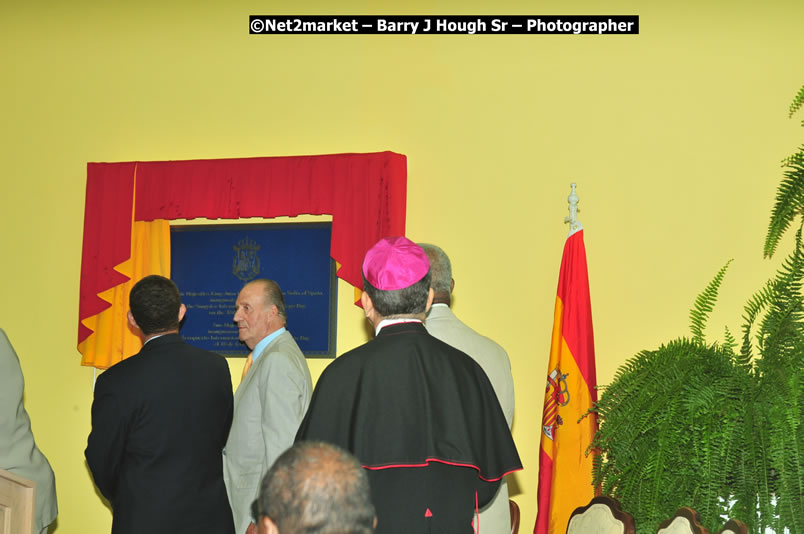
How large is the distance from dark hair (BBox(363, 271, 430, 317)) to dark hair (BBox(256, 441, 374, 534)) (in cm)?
104

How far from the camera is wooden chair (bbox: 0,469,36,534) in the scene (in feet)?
8.58

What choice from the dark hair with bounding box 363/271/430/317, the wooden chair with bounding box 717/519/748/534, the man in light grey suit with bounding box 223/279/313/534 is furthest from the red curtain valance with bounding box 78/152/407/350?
the wooden chair with bounding box 717/519/748/534

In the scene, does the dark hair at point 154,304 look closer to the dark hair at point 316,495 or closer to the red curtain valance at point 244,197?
the red curtain valance at point 244,197

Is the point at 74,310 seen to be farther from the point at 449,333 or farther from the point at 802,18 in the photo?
the point at 802,18

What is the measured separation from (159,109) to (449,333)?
2.91 meters

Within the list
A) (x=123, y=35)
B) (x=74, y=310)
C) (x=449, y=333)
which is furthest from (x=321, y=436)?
(x=123, y=35)

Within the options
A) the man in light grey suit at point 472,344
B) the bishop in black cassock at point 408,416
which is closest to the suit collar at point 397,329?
the bishop in black cassock at point 408,416

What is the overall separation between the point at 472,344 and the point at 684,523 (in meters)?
1.17

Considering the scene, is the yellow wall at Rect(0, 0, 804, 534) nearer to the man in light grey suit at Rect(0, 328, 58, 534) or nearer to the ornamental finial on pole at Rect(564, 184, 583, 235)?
the ornamental finial on pole at Rect(564, 184, 583, 235)

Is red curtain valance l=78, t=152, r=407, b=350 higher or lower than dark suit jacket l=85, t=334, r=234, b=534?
higher

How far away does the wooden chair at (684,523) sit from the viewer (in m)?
2.56

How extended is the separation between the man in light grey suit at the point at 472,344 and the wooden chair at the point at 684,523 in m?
0.76

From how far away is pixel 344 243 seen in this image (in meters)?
5.03

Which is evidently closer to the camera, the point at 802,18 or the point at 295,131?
the point at 802,18
